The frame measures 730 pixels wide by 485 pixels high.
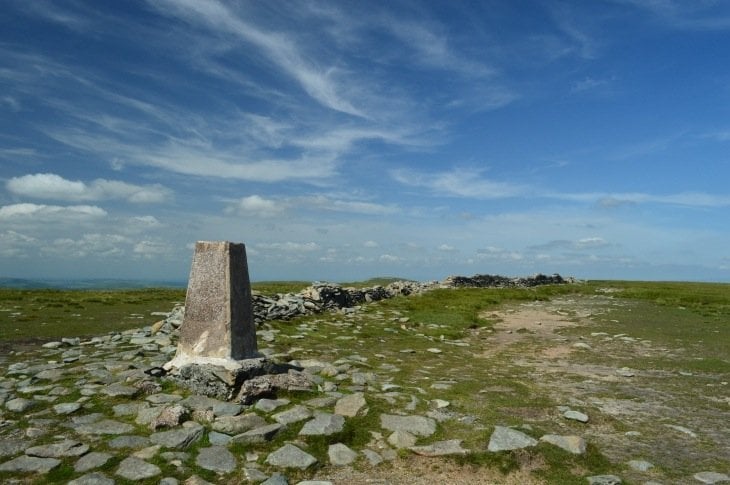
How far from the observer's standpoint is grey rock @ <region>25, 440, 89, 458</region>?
680 cm

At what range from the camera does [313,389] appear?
31.9ft

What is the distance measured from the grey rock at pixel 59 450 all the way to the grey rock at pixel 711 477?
820cm

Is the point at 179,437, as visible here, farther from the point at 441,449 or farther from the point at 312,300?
the point at 312,300

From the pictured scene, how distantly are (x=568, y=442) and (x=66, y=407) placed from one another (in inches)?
320

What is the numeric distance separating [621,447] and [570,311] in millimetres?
21657

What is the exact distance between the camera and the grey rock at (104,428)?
764cm

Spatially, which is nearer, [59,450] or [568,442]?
[59,450]

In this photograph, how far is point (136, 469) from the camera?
6.45m

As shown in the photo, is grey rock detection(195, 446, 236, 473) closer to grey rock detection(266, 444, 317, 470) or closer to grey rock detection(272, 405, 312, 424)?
grey rock detection(266, 444, 317, 470)

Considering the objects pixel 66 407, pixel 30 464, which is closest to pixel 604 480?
pixel 30 464

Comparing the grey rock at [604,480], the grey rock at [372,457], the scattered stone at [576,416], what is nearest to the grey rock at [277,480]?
the grey rock at [372,457]

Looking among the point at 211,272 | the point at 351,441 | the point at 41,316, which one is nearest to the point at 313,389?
the point at 351,441

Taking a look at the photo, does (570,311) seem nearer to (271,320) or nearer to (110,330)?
(271,320)

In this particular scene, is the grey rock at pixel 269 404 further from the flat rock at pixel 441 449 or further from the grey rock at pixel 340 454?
the flat rock at pixel 441 449
